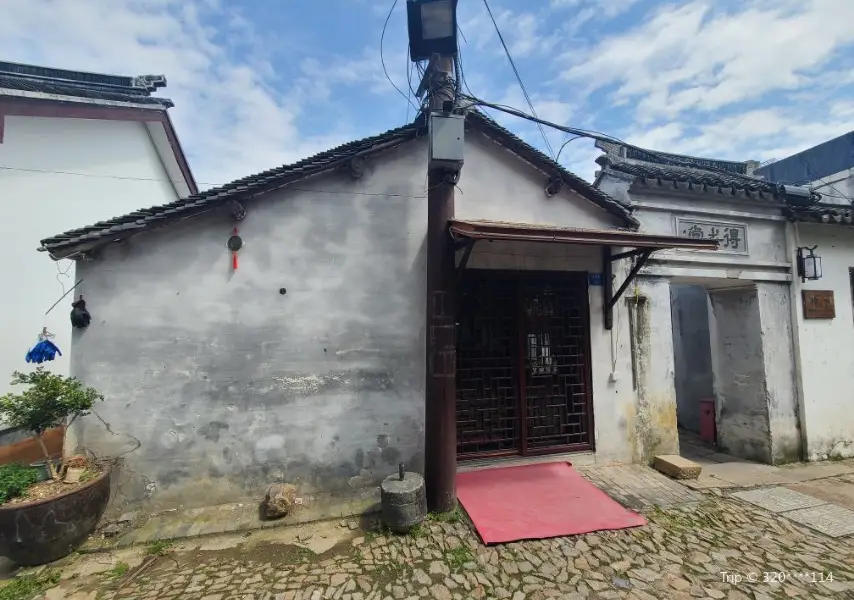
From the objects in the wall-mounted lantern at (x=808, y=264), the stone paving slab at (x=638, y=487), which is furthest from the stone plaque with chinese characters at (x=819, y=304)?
the stone paving slab at (x=638, y=487)

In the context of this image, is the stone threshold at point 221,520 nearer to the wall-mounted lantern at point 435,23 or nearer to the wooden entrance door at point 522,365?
the wooden entrance door at point 522,365

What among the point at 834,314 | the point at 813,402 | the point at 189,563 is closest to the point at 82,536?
the point at 189,563

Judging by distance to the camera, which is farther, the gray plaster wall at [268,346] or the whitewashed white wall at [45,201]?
the whitewashed white wall at [45,201]

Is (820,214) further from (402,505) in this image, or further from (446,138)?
(402,505)

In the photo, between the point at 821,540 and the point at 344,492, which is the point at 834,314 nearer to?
the point at 821,540

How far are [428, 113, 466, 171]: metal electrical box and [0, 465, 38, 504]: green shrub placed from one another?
250 inches

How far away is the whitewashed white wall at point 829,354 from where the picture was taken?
8.05 m

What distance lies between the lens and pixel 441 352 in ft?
17.6

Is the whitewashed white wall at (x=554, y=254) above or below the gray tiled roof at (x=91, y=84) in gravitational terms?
below


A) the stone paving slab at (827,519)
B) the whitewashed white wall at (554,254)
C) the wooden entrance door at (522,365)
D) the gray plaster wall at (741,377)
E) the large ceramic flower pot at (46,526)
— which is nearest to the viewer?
the large ceramic flower pot at (46,526)

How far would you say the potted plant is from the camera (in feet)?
13.6

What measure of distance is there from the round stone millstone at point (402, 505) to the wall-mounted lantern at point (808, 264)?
926 cm

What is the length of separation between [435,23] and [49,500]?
7.85 meters

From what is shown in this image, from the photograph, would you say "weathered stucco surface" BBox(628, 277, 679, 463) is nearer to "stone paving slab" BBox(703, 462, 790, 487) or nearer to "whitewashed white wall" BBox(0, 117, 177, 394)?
"stone paving slab" BBox(703, 462, 790, 487)
